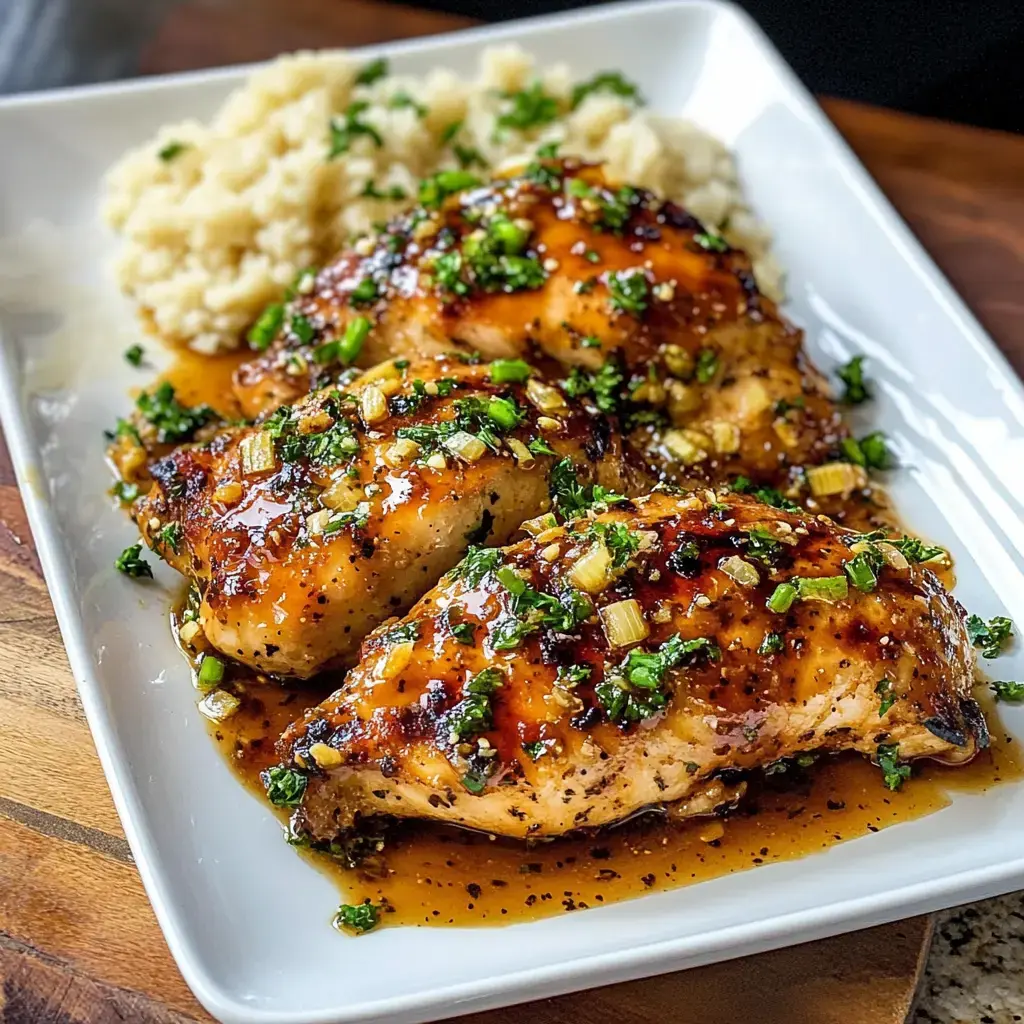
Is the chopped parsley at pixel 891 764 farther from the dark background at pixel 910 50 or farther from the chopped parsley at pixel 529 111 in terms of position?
the dark background at pixel 910 50

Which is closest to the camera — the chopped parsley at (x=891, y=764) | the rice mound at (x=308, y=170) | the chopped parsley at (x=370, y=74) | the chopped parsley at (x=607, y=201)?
the chopped parsley at (x=891, y=764)

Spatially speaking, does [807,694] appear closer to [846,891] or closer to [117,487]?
[846,891]

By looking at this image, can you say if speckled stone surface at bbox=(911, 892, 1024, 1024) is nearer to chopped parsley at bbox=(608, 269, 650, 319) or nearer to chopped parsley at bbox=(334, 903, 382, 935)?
chopped parsley at bbox=(334, 903, 382, 935)

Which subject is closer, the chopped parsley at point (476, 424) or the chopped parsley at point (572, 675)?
the chopped parsley at point (572, 675)

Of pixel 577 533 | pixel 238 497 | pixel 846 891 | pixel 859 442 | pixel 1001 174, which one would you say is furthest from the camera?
pixel 1001 174

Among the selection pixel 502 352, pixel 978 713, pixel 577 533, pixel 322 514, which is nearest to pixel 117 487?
pixel 322 514

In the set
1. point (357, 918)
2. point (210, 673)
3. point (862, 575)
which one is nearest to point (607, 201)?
point (862, 575)

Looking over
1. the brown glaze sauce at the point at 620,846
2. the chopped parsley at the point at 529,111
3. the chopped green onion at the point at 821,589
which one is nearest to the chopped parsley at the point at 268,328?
the chopped parsley at the point at 529,111
